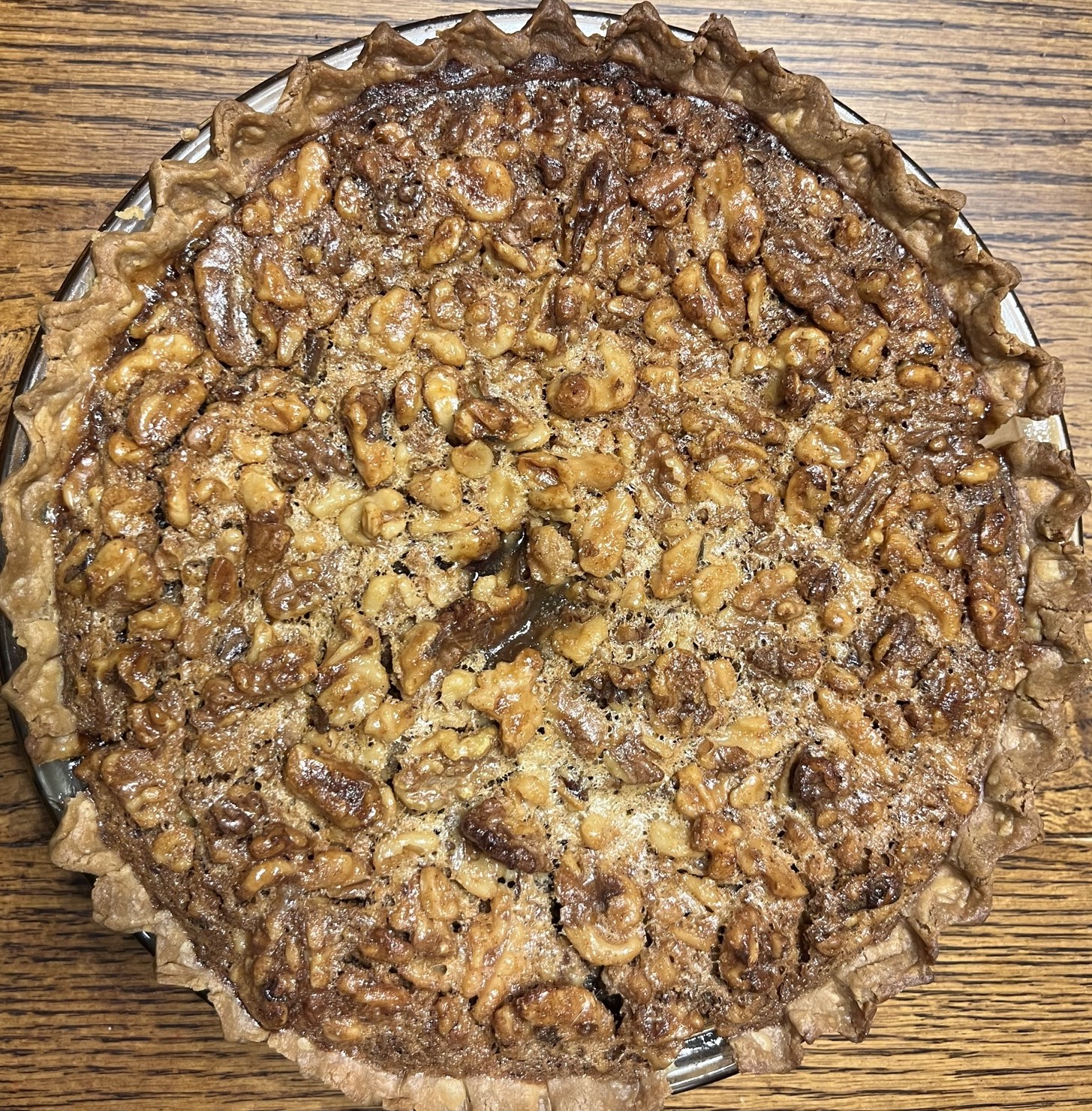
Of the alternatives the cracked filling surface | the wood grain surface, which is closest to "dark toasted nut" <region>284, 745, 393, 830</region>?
the cracked filling surface

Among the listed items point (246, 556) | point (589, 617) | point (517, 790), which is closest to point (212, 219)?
point (246, 556)

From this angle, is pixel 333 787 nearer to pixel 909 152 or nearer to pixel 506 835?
pixel 506 835

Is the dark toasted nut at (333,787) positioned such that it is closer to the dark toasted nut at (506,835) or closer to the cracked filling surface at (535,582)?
the cracked filling surface at (535,582)

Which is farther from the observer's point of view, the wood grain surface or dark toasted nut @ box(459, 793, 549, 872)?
the wood grain surface

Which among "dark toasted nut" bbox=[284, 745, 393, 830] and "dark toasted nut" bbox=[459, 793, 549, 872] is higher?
"dark toasted nut" bbox=[284, 745, 393, 830]

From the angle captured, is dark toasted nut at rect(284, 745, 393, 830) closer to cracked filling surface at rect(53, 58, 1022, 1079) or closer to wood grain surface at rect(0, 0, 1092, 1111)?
cracked filling surface at rect(53, 58, 1022, 1079)

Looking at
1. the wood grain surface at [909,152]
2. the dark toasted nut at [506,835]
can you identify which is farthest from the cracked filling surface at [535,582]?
the wood grain surface at [909,152]

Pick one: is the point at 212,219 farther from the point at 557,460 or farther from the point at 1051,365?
Answer: the point at 1051,365
